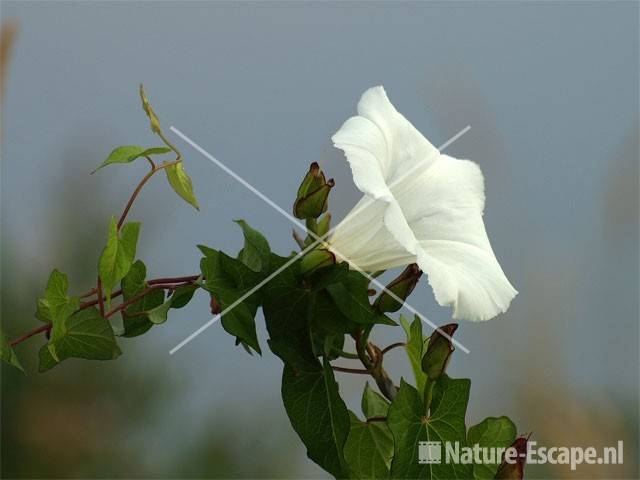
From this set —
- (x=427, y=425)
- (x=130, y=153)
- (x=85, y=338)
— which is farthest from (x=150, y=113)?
(x=427, y=425)

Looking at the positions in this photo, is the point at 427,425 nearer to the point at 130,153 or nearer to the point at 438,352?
the point at 438,352

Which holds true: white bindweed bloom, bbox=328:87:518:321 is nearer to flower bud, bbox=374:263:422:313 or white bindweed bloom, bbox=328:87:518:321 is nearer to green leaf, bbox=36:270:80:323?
flower bud, bbox=374:263:422:313

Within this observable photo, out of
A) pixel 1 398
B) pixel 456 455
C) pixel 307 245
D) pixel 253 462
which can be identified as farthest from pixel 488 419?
pixel 1 398

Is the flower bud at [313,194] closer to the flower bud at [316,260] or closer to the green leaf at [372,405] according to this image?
the flower bud at [316,260]

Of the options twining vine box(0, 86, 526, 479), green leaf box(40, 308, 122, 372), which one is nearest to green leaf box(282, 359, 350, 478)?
twining vine box(0, 86, 526, 479)

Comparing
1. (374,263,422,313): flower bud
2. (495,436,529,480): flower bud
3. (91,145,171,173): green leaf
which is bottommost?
(495,436,529,480): flower bud

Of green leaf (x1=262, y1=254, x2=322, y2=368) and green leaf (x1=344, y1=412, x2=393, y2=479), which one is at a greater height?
green leaf (x1=262, y1=254, x2=322, y2=368)
